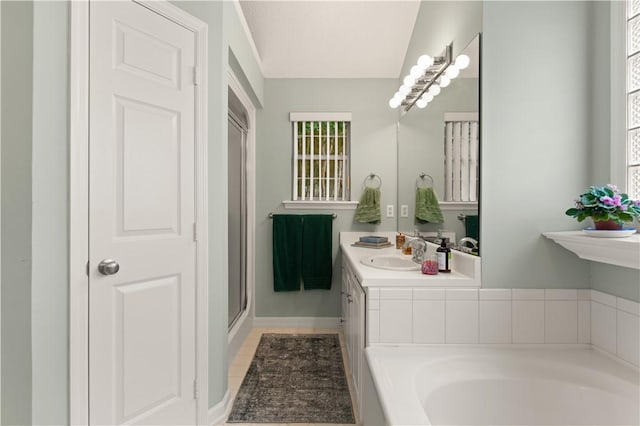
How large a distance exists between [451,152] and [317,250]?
163 centimetres

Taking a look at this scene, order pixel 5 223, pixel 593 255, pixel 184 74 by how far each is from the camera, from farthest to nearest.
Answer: pixel 184 74, pixel 593 255, pixel 5 223

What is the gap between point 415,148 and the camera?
101 inches

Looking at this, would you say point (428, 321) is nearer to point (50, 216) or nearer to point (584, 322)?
point (584, 322)

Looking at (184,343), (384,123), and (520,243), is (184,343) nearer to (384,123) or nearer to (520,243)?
(520,243)

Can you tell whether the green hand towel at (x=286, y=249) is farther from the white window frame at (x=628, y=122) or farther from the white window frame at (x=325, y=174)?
the white window frame at (x=628, y=122)

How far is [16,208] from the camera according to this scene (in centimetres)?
109

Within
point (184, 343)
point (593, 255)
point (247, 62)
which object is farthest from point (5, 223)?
point (593, 255)

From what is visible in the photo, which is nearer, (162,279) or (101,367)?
(101,367)

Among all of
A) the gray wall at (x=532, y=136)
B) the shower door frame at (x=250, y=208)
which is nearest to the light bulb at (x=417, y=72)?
the gray wall at (x=532, y=136)

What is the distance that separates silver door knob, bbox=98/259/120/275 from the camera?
136cm

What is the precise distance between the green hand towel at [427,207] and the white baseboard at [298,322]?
1.39m

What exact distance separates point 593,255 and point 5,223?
6.83 feet

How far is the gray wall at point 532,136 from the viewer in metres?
1.51

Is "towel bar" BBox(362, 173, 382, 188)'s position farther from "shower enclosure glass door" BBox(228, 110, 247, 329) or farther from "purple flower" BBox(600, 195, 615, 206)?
"purple flower" BBox(600, 195, 615, 206)
